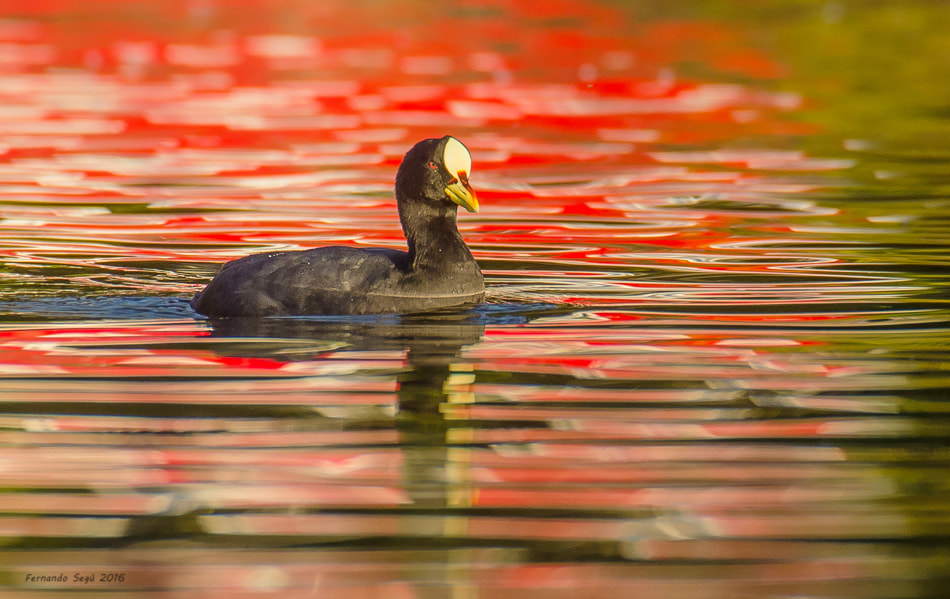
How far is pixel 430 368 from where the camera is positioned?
7.82 meters

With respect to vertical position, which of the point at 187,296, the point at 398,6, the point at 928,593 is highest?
the point at 398,6

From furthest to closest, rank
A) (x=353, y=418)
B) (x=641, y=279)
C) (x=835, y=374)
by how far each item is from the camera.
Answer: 1. (x=641, y=279)
2. (x=835, y=374)
3. (x=353, y=418)

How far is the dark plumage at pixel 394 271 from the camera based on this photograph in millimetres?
9125

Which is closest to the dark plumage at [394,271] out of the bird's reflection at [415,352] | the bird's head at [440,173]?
the bird's head at [440,173]

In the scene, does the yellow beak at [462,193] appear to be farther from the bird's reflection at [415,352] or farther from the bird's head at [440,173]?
the bird's reflection at [415,352]

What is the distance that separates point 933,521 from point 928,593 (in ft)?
2.50

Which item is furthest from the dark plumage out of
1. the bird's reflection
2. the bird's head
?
the bird's reflection

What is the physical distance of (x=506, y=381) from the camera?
7.56 metres

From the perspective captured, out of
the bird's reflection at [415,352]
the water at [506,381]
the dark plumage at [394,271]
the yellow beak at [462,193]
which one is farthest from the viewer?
the yellow beak at [462,193]

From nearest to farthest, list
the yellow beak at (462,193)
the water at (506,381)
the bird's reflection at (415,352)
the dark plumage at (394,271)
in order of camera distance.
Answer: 1. the water at (506,381)
2. the bird's reflection at (415,352)
3. the dark plumage at (394,271)
4. the yellow beak at (462,193)

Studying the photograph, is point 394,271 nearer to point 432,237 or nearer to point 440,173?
point 432,237

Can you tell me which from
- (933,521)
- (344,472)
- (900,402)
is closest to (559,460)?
(344,472)

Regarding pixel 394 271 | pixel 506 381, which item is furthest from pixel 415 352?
pixel 394 271

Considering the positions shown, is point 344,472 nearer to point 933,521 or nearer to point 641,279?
point 933,521
